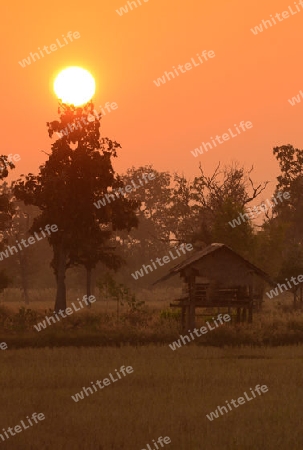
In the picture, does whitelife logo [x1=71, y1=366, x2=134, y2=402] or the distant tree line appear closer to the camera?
whitelife logo [x1=71, y1=366, x2=134, y2=402]

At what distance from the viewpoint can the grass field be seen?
1731 cm

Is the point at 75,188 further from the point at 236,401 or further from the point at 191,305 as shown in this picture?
the point at 236,401

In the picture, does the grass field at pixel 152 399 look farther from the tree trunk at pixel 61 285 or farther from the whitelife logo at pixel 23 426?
the tree trunk at pixel 61 285

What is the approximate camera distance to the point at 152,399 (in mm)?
22703

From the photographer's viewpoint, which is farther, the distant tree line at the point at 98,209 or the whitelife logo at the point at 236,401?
the distant tree line at the point at 98,209

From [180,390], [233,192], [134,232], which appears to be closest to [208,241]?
[233,192]

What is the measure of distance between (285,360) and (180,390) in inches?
345

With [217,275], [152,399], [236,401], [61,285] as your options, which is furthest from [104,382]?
[61,285]

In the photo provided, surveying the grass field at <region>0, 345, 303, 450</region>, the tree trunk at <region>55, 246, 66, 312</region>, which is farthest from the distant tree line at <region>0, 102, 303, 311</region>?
the grass field at <region>0, 345, 303, 450</region>

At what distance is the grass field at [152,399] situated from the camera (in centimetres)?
1731

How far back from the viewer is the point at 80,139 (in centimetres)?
5334

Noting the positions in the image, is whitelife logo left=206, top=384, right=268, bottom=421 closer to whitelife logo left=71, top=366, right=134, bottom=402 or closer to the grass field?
the grass field

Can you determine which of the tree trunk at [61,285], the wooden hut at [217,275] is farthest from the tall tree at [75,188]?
the wooden hut at [217,275]

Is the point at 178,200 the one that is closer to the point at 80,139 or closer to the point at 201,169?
the point at 201,169
